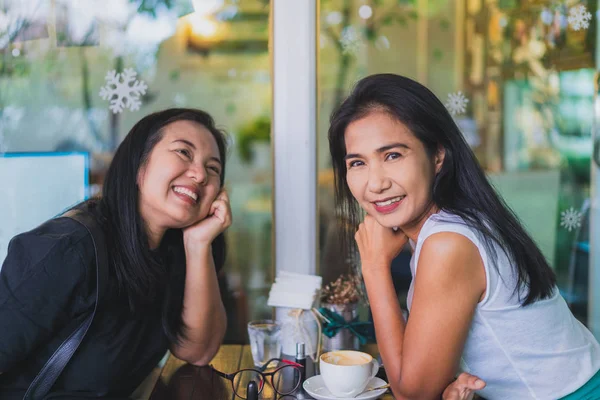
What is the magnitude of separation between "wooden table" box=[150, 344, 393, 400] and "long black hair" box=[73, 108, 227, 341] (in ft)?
0.28

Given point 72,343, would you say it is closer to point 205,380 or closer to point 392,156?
point 205,380

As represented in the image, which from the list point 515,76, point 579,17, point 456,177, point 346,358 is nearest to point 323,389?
point 346,358

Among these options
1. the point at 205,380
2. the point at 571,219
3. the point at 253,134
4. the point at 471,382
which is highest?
the point at 253,134

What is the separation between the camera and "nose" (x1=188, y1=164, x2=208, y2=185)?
157cm

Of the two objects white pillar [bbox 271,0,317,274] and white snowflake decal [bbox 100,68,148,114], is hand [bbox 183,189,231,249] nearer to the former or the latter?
white pillar [bbox 271,0,317,274]

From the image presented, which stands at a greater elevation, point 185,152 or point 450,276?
point 185,152

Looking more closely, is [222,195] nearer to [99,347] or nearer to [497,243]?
[99,347]

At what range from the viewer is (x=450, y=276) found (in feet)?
4.13

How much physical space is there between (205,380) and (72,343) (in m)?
0.32

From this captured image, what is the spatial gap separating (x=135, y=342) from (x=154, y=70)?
2.97 ft

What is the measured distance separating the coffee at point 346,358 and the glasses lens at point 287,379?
0.32 ft

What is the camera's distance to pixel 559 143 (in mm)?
2281

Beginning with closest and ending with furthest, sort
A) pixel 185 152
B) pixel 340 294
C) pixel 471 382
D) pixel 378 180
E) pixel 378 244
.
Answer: pixel 471 382 → pixel 378 180 → pixel 378 244 → pixel 185 152 → pixel 340 294

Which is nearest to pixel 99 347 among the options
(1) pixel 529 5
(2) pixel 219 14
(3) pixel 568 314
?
(3) pixel 568 314
